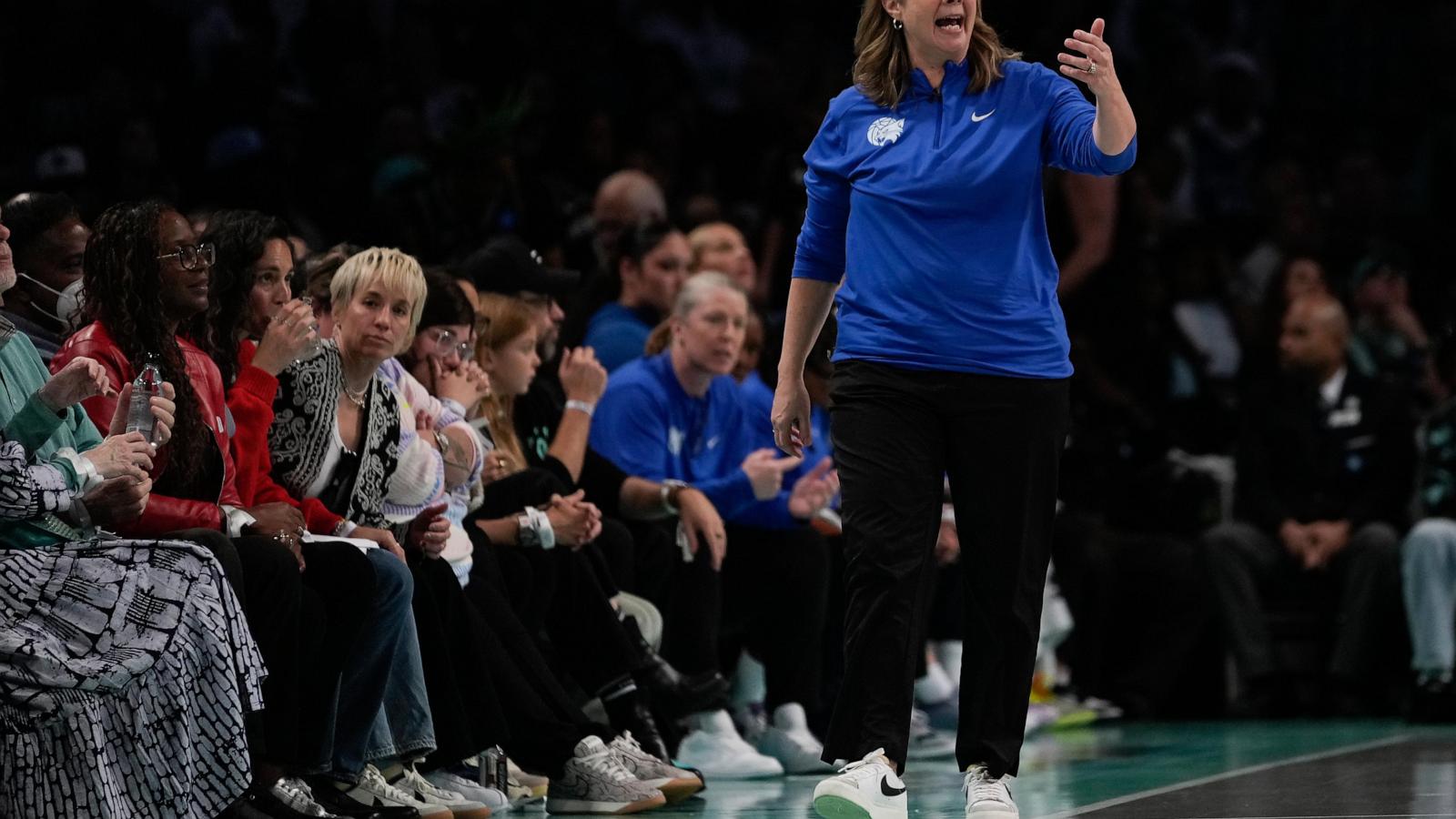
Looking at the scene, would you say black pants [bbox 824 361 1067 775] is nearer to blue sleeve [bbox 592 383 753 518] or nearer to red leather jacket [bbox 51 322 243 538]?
red leather jacket [bbox 51 322 243 538]

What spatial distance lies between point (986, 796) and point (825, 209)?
1.18m

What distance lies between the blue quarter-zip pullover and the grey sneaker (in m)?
1.47

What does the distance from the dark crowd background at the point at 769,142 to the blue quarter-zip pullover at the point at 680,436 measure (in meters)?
1.00

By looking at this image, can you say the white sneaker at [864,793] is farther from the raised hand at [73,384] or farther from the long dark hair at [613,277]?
the long dark hair at [613,277]

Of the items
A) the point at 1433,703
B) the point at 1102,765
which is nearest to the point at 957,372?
the point at 1102,765

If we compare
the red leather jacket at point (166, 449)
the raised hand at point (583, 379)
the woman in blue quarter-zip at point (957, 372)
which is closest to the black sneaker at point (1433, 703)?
the raised hand at point (583, 379)

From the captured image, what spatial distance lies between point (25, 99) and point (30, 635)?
480 centimetres

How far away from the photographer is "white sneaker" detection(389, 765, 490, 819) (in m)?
4.75

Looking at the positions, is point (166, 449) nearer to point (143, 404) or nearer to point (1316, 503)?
point (143, 404)

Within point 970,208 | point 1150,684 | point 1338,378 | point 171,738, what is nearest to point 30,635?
point 171,738

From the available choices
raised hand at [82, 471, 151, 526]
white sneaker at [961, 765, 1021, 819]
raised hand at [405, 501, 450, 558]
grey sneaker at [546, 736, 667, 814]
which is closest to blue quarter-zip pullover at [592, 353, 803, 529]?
grey sneaker at [546, 736, 667, 814]

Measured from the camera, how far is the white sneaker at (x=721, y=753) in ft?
19.8

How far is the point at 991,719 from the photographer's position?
409 cm

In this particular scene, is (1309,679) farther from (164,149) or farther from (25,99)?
(25,99)
